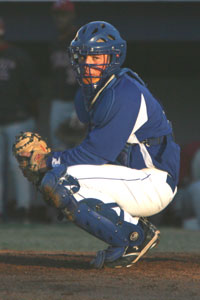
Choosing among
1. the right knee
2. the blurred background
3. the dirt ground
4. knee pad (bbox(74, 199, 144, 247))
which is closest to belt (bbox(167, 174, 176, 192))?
knee pad (bbox(74, 199, 144, 247))

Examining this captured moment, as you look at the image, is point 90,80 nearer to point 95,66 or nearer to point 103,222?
point 95,66

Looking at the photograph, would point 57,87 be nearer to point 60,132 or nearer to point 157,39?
point 60,132

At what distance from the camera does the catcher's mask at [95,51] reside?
432 cm

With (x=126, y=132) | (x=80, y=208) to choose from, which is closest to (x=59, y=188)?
(x=80, y=208)

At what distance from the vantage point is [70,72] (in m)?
7.74

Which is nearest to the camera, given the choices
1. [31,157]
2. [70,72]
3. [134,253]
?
[31,157]

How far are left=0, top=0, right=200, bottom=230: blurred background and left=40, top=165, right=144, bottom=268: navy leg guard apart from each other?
11.3ft

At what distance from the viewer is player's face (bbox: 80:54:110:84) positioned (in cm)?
432

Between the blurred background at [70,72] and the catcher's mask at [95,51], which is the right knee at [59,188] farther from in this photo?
the blurred background at [70,72]

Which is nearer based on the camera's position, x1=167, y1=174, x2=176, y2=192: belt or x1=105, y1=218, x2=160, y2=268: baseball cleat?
x1=105, y1=218, x2=160, y2=268: baseball cleat

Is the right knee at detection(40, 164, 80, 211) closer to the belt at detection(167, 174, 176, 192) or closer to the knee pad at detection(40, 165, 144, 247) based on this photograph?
the knee pad at detection(40, 165, 144, 247)

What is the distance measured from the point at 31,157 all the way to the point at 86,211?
0.42m

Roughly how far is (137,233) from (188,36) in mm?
4812

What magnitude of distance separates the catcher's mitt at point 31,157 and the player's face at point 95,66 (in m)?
0.44
